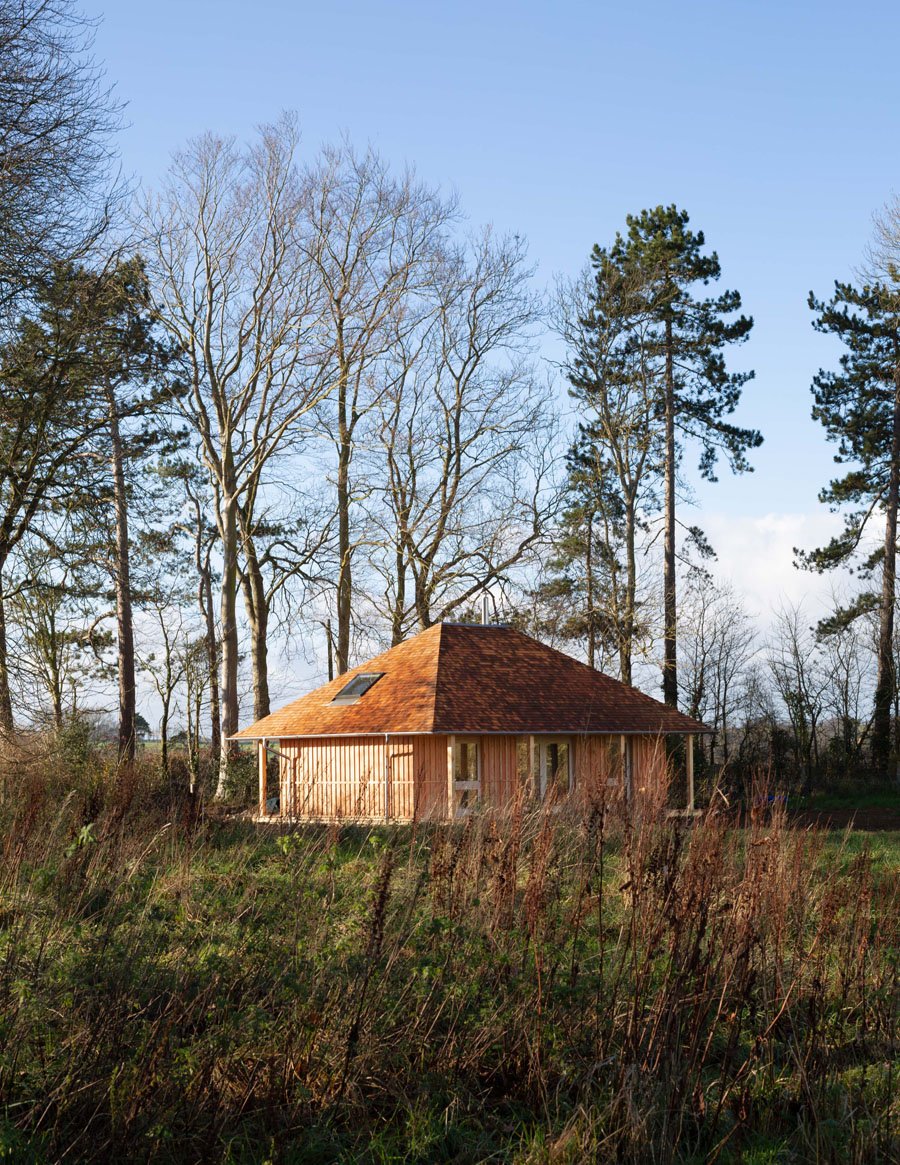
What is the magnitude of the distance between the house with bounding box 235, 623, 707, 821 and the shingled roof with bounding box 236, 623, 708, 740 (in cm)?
3

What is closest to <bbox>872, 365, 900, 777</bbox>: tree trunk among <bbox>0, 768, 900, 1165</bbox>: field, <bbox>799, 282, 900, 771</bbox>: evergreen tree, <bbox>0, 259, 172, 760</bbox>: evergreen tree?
<bbox>799, 282, 900, 771</bbox>: evergreen tree

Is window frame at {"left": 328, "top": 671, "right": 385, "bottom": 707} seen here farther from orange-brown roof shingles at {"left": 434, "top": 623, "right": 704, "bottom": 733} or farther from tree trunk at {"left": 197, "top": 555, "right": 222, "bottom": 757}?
tree trunk at {"left": 197, "top": 555, "right": 222, "bottom": 757}

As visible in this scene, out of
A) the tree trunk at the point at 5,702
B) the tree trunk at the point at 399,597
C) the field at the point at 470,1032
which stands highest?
the tree trunk at the point at 399,597

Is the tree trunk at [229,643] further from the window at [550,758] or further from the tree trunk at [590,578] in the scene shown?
the tree trunk at [590,578]

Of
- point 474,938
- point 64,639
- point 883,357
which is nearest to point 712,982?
point 474,938

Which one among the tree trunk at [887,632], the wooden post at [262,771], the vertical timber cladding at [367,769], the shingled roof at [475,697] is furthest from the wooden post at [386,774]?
the tree trunk at [887,632]

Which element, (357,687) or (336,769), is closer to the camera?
(336,769)

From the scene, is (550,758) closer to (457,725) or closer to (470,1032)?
(457,725)

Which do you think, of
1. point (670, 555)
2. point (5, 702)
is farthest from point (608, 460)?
point (5, 702)

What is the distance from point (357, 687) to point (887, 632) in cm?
1435

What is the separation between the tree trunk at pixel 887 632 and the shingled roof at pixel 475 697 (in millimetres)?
6489

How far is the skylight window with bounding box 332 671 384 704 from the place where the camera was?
80.9ft

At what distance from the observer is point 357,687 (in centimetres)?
2492

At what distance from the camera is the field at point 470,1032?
4934 millimetres
